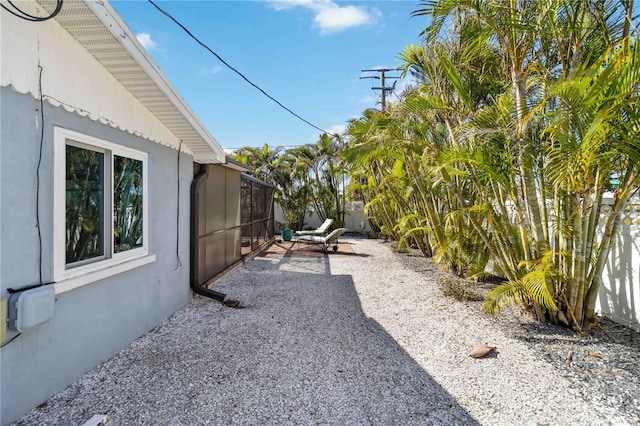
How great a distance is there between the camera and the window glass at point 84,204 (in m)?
3.15

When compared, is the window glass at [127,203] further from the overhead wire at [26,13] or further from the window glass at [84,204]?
the overhead wire at [26,13]

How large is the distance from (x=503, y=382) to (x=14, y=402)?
14.1 feet

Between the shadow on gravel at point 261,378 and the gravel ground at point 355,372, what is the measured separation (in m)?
0.01

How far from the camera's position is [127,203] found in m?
4.04

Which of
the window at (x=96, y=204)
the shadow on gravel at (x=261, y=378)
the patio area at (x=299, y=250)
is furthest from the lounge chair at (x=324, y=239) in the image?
the window at (x=96, y=204)

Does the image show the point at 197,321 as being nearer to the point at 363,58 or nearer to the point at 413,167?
the point at 413,167

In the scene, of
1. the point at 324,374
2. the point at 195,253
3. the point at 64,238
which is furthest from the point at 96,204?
the point at 324,374

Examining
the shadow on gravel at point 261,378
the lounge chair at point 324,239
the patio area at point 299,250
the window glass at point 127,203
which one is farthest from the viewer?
the lounge chair at point 324,239

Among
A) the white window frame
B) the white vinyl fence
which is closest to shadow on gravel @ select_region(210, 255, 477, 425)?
the white window frame

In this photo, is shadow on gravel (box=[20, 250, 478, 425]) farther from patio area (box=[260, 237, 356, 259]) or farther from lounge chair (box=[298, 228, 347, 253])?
lounge chair (box=[298, 228, 347, 253])

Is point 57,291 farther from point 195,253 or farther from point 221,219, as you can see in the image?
point 221,219

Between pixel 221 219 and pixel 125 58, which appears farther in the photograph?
pixel 221 219

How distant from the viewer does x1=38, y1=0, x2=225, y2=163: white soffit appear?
2742mm

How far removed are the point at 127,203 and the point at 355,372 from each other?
341cm
